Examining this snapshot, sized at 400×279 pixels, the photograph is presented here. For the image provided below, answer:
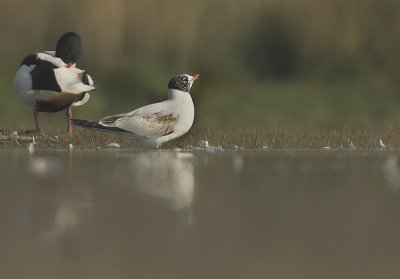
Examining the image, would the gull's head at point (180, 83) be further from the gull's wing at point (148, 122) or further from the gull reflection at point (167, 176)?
the gull reflection at point (167, 176)

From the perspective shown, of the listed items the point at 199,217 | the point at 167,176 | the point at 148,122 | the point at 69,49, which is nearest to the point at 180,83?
the point at 148,122

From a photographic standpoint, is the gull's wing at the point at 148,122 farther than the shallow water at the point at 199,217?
Yes

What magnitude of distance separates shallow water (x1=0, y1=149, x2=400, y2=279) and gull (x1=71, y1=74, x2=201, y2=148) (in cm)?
65

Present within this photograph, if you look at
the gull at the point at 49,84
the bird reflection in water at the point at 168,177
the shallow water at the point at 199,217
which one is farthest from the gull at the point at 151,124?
the gull at the point at 49,84

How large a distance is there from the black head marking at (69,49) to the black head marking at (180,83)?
184cm

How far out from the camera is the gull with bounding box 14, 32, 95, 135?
34.0ft

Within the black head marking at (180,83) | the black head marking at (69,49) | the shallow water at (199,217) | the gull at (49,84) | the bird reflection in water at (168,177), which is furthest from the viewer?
the black head marking at (69,49)

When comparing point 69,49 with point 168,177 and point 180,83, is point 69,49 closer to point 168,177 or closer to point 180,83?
point 180,83

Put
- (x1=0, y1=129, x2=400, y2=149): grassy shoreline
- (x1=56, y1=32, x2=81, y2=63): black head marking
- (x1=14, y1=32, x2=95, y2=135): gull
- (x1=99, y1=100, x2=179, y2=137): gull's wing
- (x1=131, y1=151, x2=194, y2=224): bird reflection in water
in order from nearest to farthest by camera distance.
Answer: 1. (x1=131, y1=151, x2=194, y2=224): bird reflection in water
2. (x1=99, y1=100, x2=179, y2=137): gull's wing
3. (x1=0, y1=129, x2=400, y2=149): grassy shoreline
4. (x1=14, y1=32, x2=95, y2=135): gull
5. (x1=56, y1=32, x2=81, y2=63): black head marking

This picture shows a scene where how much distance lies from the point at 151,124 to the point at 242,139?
0.99 meters

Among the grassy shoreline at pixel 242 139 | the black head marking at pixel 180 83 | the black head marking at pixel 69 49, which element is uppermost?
the black head marking at pixel 69 49

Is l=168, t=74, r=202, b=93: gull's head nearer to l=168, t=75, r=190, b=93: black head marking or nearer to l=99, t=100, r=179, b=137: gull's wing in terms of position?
l=168, t=75, r=190, b=93: black head marking

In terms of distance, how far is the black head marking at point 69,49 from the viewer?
430 inches

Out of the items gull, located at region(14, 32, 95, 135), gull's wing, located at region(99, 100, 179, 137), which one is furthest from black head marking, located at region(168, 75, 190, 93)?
gull, located at region(14, 32, 95, 135)
